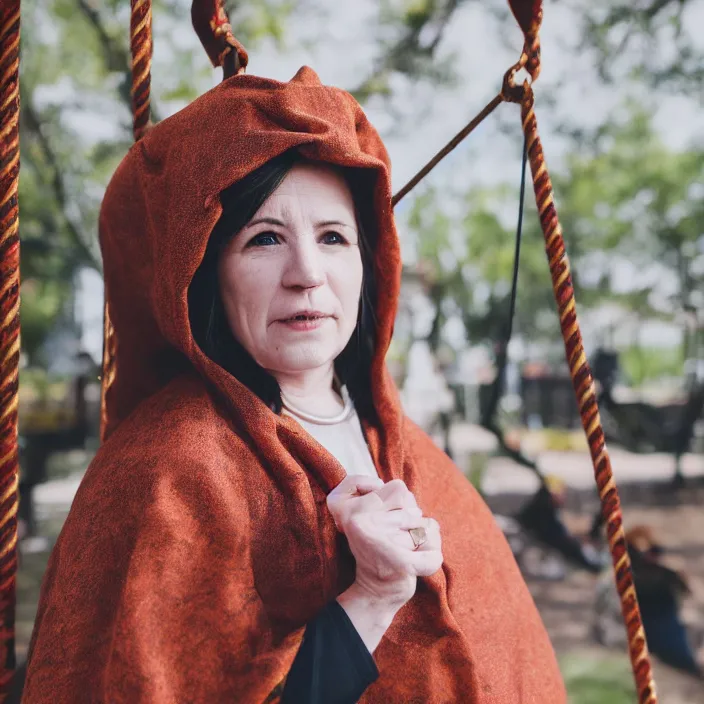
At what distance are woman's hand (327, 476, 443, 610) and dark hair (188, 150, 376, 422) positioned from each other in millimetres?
220

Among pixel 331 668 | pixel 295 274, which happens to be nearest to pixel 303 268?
pixel 295 274

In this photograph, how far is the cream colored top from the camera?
3.27ft

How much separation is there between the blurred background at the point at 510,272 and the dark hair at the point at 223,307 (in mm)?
2296

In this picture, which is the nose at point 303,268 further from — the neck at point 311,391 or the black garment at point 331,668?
the black garment at point 331,668

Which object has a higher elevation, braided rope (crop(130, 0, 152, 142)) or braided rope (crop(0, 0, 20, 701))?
braided rope (crop(130, 0, 152, 142))

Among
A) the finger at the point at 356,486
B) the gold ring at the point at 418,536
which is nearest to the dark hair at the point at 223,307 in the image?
the finger at the point at 356,486

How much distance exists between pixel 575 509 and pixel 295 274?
3308 millimetres

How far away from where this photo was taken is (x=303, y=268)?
92 cm

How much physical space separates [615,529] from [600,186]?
2.81 meters

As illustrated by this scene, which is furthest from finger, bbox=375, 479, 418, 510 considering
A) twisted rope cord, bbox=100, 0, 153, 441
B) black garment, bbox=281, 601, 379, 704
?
twisted rope cord, bbox=100, 0, 153, 441

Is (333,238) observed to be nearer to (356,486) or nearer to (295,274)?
(295,274)

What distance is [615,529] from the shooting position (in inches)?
43.2

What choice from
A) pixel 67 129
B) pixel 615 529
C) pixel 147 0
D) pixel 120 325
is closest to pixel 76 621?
pixel 120 325

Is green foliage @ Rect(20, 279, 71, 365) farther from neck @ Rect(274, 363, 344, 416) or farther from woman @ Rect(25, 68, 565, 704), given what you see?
neck @ Rect(274, 363, 344, 416)
